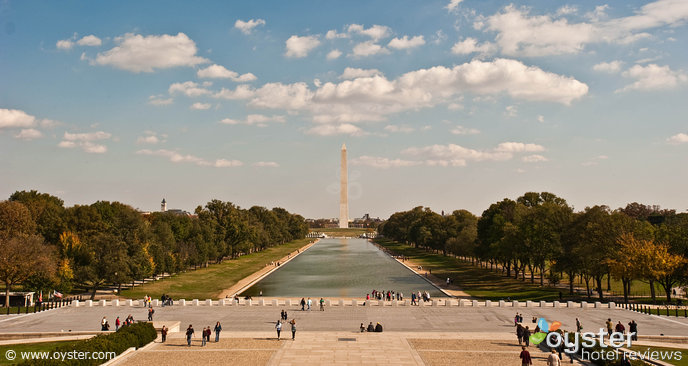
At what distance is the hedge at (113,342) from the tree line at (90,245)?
25.8 m

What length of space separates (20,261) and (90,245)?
1397cm

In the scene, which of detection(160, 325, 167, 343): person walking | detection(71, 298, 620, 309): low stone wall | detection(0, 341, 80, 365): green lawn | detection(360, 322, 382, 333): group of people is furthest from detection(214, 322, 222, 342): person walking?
detection(71, 298, 620, 309): low stone wall

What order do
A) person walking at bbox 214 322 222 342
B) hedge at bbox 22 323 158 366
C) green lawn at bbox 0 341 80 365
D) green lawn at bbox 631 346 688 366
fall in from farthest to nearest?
person walking at bbox 214 322 222 342
green lawn at bbox 0 341 80 365
green lawn at bbox 631 346 688 366
hedge at bbox 22 323 158 366

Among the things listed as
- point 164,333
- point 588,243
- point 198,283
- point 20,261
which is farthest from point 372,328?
point 198,283

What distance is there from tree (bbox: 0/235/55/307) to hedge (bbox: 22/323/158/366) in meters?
26.2

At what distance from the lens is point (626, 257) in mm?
51469

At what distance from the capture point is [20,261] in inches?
2061

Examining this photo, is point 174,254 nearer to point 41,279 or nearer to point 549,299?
point 41,279

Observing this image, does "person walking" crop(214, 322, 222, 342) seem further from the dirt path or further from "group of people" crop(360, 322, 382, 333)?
the dirt path

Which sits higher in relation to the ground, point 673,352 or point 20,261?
point 20,261

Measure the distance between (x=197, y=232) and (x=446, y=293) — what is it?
5485 centimetres

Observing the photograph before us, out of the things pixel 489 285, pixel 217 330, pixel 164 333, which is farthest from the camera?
pixel 489 285

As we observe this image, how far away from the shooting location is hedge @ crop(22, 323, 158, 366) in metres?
25.4

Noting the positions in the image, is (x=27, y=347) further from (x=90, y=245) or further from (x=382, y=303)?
(x=90, y=245)
